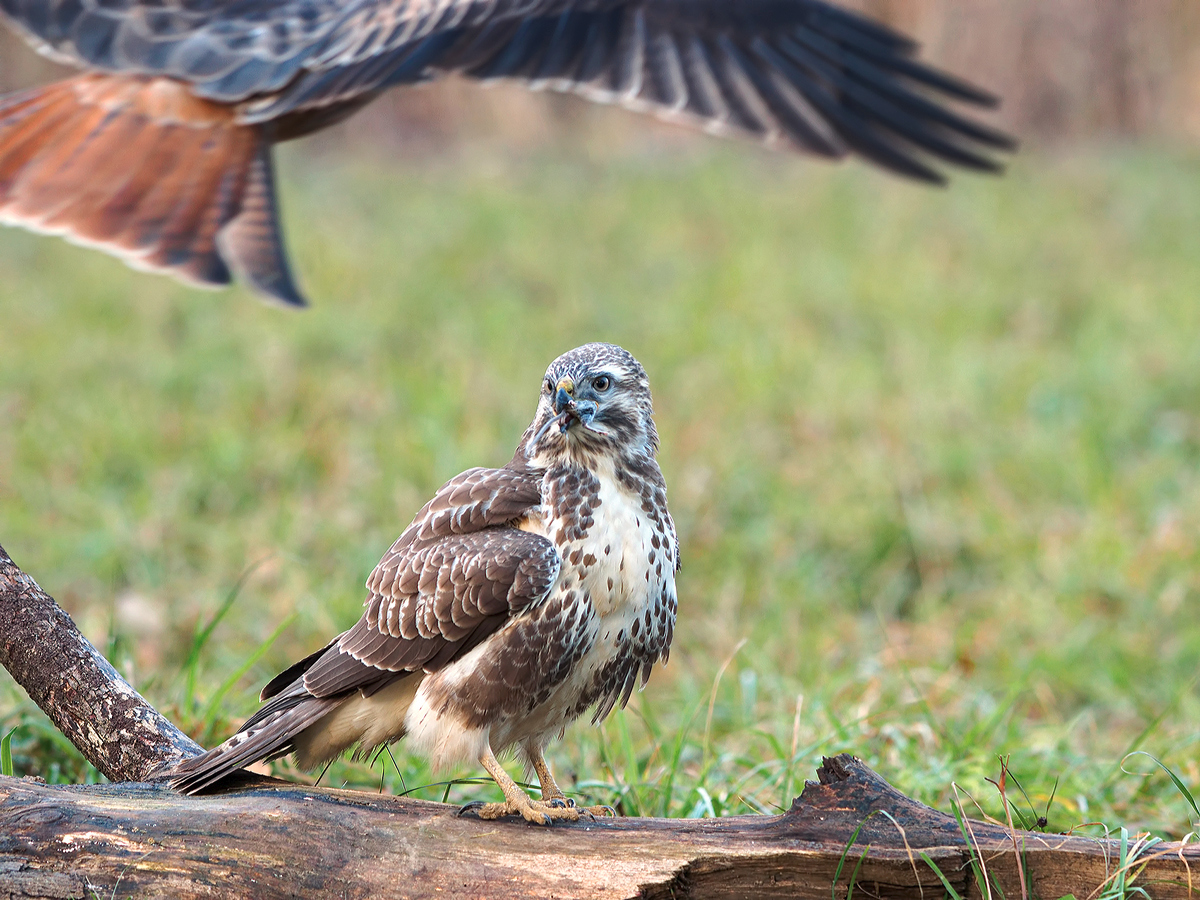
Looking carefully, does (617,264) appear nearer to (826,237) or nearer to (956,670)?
(826,237)

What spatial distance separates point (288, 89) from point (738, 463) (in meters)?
3.02

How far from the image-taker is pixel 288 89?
3.31 meters

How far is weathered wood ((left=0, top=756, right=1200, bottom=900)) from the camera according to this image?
2156mm

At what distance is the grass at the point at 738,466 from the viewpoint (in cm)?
359

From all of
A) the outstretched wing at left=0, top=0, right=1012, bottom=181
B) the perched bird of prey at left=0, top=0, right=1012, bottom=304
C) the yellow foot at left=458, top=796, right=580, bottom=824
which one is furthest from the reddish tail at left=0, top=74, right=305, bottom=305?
the yellow foot at left=458, top=796, right=580, bottom=824

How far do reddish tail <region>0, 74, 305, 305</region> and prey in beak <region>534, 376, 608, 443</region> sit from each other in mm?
1021

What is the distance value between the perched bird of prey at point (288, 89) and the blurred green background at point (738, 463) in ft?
3.61

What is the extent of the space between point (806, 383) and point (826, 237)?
295 cm

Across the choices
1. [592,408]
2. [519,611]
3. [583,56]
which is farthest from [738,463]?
[519,611]

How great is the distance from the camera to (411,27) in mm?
3289

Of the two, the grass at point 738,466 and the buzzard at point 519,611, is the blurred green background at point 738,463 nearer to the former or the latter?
the grass at point 738,466

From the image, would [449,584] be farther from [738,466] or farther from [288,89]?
[738,466]

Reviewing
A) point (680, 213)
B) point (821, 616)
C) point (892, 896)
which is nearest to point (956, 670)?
point (821, 616)

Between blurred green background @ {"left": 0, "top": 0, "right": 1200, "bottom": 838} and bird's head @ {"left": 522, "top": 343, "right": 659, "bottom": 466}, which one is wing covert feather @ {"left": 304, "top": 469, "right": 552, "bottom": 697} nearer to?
bird's head @ {"left": 522, "top": 343, "right": 659, "bottom": 466}
